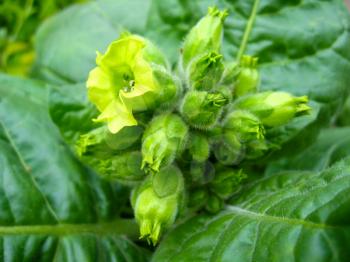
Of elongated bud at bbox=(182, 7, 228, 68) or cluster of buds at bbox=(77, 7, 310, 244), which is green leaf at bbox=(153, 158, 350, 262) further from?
elongated bud at bbox=(182, 7, 228, 68)

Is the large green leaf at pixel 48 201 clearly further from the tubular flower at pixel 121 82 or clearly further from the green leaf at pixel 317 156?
the green leaf at pixel 317 156

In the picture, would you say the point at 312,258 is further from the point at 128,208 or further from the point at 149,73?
the point at 128,208

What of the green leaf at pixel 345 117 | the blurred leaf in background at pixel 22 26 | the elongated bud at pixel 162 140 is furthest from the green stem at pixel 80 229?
the blurred leaf in background at pixel 22 26

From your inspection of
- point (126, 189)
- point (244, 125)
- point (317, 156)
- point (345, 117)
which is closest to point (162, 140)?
point (244, 125)

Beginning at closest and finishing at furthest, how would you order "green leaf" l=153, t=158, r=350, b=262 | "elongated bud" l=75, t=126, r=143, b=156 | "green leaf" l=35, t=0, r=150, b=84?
"green leaf" l=153, t=158, r=350, b=262 → "elongated bud" l=75, t=126, r=143, b=156 → "green leaf" l=35, t=0, r=150, b=84

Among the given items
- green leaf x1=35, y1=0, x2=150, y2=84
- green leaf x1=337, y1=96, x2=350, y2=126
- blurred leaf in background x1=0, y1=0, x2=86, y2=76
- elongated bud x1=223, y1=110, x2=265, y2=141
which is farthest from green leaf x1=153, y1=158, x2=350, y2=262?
blurred leaf in background x1=0, y1=0, x2=86, y2=76
